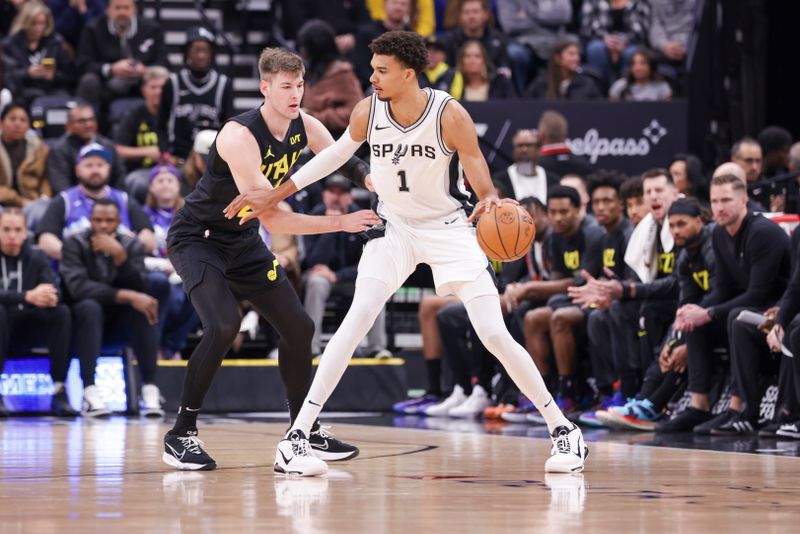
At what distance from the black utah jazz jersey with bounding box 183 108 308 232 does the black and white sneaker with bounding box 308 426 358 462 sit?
41.7 inches

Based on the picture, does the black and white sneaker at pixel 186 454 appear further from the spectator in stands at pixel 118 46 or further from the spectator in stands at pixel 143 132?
the spectator in stands at pixel 118 46

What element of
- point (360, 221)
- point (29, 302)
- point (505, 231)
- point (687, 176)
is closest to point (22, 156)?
point (29, 302)

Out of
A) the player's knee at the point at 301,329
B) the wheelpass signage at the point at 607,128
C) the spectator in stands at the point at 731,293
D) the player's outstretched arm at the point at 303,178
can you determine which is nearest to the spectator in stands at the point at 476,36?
the wheelpass signage at the point at 607,128

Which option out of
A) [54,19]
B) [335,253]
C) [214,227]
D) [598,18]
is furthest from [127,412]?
[598,18]

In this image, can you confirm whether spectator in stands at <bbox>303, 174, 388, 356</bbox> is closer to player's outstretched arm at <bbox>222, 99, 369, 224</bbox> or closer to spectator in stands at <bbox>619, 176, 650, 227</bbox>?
spectator in stands at <bbox>619, 176, 650, 227</bbox>

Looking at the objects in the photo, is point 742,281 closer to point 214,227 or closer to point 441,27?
point 214,227

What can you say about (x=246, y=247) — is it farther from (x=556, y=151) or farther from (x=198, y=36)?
(x=198, y=36)

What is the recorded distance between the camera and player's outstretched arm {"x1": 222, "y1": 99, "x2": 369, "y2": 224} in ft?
19.8

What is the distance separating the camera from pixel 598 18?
1492cm

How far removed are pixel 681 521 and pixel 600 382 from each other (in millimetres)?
5198

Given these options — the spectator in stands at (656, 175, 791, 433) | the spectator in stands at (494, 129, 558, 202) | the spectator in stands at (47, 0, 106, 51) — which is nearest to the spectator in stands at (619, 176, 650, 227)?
the spectator in stands at (656, 175, 791, 433)

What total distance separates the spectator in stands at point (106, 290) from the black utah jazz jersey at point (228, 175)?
431 centimetres

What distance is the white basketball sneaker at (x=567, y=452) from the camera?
5969mm

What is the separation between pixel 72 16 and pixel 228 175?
9.37 metres
